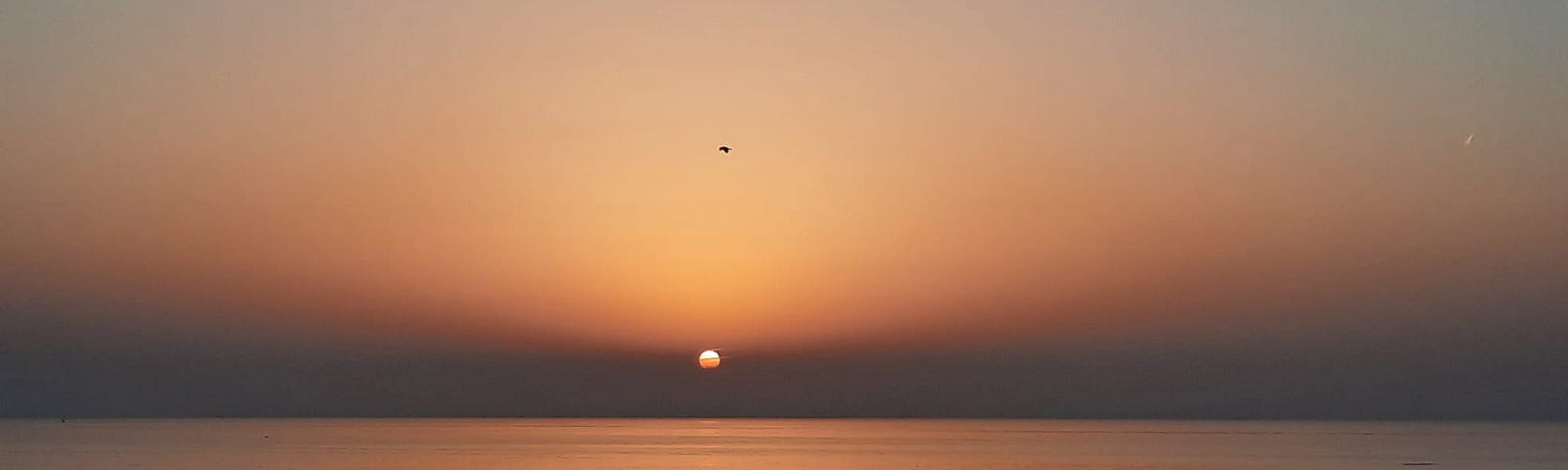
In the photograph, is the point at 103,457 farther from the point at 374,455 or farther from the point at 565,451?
the point at 565,451

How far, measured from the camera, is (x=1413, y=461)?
623 inches

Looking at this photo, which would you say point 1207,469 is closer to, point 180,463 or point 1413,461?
point 1413,461

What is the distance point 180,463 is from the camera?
47.4 ft

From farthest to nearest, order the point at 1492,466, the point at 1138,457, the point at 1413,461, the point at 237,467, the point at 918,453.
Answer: the point at 918,453 → the point at 1138,457 → the point at 1413,461 → the point at 1492,466 → the point at 237,467

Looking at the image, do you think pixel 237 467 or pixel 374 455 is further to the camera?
pixel 374 455

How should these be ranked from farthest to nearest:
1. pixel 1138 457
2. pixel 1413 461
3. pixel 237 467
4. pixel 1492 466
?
pixel 1138 457 < pixel 1413 461 < pixel 1492 466 < pixel 237 467

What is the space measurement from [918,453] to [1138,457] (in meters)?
2.86

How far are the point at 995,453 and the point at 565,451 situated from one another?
18.6 feet

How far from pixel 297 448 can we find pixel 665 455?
18.4 feet

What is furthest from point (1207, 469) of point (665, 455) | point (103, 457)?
point (103, 457)

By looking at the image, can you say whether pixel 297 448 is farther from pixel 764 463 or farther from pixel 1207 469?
pixel 1207 469

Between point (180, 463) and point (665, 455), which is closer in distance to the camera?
point (180, 463)

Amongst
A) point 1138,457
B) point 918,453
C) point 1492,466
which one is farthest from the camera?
point 918,453

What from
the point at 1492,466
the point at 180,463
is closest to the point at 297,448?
the point at 180,463
